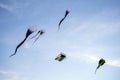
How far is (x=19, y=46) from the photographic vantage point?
91.1 feet

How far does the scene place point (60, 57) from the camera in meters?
45.9

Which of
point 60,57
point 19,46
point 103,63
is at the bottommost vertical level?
point 19,46

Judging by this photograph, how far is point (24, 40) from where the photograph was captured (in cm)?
2683

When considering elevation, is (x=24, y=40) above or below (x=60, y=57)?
below

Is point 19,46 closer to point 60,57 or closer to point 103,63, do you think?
point 60,57

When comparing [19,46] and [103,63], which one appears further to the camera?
[103,63]

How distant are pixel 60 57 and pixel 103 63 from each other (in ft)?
34.0

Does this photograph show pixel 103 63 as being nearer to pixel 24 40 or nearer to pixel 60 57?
pixel 60 57

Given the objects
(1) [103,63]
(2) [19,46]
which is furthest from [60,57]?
(2) [19,46]

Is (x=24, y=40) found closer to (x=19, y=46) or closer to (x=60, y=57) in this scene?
(x=19, y=46)

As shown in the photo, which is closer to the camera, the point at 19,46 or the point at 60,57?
the point at 19,46

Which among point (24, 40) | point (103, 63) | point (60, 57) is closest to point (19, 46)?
point (24, 40)

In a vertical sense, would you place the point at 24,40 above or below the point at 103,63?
below

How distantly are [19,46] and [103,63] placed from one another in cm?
2425
